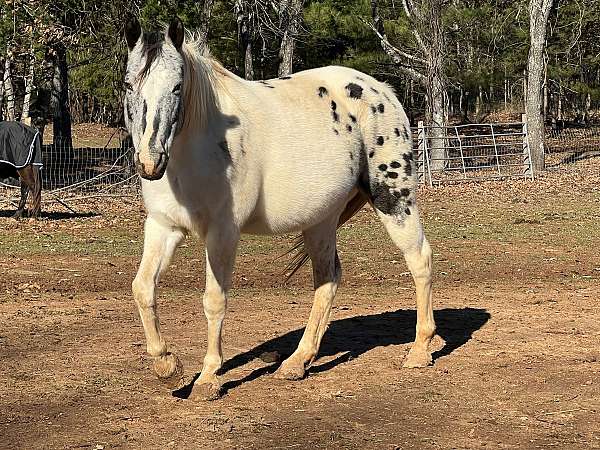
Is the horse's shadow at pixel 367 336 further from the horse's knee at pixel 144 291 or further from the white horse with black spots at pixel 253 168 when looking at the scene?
the horse's knee at pixel 144 291

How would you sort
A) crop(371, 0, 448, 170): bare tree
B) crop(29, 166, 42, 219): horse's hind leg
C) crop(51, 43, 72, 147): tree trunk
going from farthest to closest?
1. crop(51, 43, 72, 147): tree trunk
2. crop(371, 0, 448, 170): bare tree
3. crop(29, 166, 42, 219): horse's hind leg

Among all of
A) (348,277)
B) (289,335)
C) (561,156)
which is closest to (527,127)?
(561,156)

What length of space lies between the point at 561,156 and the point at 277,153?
1085 inches

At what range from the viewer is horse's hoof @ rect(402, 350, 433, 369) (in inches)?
249

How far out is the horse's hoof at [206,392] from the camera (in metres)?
5.43

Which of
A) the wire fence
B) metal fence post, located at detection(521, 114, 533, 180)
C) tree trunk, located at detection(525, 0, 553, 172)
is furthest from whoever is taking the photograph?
tree trunk, located at detection(525, 0, 553, 172)

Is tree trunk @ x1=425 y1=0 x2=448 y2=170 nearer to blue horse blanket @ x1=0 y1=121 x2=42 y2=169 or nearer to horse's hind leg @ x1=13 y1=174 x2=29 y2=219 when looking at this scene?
blue horse blanket @ x1=0 y1=121 x2=42 y2=169

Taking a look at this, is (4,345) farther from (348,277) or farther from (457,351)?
(348,277)

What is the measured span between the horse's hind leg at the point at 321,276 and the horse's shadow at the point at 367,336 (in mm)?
229

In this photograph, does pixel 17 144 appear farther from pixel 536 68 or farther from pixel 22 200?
pixel 536 68

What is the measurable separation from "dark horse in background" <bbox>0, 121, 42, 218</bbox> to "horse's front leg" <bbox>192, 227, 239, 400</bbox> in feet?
35.4

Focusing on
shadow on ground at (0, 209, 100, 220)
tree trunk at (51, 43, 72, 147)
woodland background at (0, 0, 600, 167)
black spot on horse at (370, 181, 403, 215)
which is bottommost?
shadow on ground at (0, 209, 100, 220)

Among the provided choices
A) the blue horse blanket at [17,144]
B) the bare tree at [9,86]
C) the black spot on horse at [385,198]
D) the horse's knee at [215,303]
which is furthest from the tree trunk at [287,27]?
the horse's knee at [215,303]

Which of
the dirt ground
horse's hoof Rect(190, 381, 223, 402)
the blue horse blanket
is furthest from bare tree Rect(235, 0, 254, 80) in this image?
horse's hoof Rect(190, 381, 223, 402)
